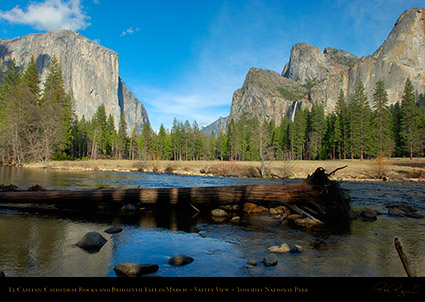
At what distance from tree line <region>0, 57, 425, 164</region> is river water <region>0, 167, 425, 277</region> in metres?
22.7

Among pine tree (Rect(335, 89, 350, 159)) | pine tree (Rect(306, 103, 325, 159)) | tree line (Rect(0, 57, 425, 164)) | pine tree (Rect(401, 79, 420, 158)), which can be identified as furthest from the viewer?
pine tree (Rect(306, 103, 325, 159))

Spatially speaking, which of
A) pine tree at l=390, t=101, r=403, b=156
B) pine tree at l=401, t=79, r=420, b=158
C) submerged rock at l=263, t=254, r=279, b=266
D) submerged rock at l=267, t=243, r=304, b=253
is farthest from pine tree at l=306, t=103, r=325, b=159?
submerged rock at l=263, t=254, r=279, b=266

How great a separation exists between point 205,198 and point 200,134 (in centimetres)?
9310

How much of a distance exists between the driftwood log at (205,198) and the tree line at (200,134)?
20.8 metres

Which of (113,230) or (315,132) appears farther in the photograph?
(315,132)

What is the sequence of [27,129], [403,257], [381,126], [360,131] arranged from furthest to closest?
1. [360,131]
2. [381,126]
3. [27,129]
4. [403,257]

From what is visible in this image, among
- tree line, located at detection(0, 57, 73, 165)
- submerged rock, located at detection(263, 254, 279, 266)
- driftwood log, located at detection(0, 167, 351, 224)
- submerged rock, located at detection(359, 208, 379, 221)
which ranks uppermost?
tree line, located at detection(0, 57, 73, 165)

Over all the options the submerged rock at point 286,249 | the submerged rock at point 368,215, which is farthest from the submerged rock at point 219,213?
the submerged rock at point 368,215

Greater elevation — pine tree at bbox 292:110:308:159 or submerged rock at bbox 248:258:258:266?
pine tree at bbox 292:110:308:159

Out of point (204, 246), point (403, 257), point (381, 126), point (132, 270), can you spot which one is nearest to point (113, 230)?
point (204, 246)

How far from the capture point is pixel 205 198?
8.80 metres

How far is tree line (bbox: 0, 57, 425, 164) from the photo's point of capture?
41.0 meters

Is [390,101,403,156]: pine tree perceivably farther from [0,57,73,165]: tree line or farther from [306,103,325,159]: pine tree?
[0,57,73,165]: tree line

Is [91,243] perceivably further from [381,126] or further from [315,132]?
[315,132]
